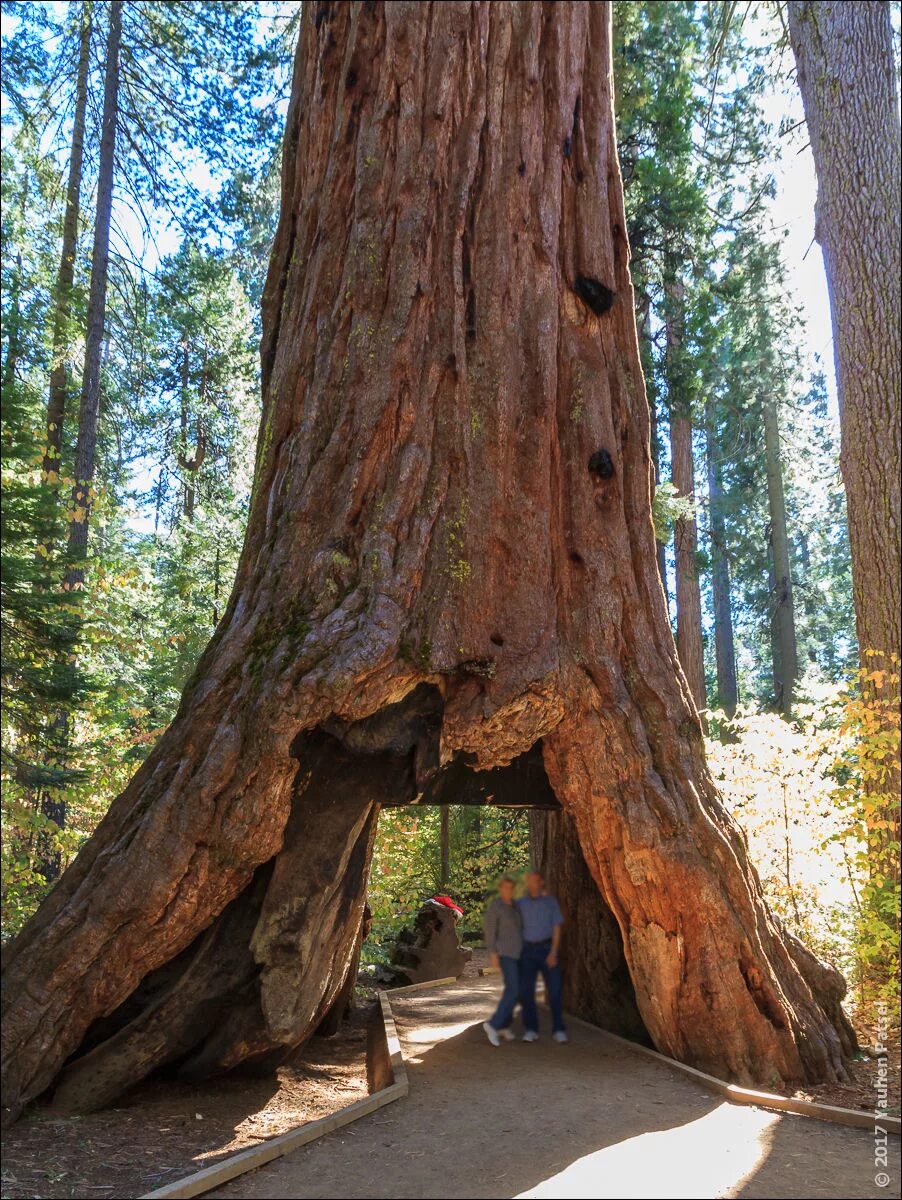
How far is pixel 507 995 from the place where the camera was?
4777mm

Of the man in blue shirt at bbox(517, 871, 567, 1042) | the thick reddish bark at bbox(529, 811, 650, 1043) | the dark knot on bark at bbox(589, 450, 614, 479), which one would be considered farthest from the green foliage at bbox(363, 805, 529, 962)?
the man in blue shirt at bbox(517, 871, 567, 1042)

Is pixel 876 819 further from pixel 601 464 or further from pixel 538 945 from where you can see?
pixel 538 945

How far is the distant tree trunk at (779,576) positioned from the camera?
83.1 feet

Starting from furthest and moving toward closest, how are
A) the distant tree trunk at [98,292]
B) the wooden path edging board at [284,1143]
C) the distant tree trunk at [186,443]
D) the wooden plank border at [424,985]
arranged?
the distant tree trunk at [186,443]
the distant tree trunk at [98,292]
the wooden plank border at [424,985]
the wooden path edging board at [284,1143]

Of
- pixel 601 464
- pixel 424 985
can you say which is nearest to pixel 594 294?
pixel 601 464

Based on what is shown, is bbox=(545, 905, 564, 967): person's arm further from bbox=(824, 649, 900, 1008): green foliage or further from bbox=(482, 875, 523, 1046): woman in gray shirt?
bbox=(824, 649, 900, 1008): green foliage

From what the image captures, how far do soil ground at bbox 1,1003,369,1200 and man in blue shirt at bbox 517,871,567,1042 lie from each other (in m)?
2.01

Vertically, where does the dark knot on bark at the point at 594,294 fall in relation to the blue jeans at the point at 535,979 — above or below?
above

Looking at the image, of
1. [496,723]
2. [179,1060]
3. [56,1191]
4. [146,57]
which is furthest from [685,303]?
[56,1191]

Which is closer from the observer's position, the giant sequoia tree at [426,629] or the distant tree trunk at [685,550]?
the giant sequoia tree at [426,629]

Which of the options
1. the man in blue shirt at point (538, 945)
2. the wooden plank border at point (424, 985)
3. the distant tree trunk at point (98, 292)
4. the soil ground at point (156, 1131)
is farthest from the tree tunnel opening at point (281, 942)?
the distant tree trunk at point (98, 292)

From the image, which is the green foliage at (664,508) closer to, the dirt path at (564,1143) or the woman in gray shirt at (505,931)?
the dirt path at (564,1143)

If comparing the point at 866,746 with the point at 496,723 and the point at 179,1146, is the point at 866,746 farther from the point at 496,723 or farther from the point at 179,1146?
the point at 179,1146

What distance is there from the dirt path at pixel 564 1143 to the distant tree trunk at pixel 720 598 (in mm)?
20469
